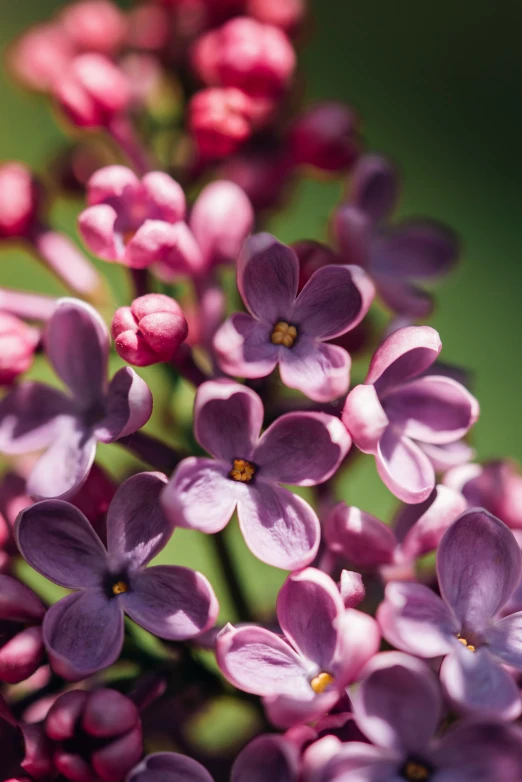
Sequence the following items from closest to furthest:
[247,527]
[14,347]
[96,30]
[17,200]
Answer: [247,527], [14,347], [17,200], [96,30]

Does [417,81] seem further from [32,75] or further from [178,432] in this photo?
[178,432]

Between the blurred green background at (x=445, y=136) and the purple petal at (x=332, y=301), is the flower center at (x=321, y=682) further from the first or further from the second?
the blurred green background at (x=445, y=136)

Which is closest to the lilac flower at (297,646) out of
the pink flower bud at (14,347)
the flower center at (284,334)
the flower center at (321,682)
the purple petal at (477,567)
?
the flower center at (321,682)

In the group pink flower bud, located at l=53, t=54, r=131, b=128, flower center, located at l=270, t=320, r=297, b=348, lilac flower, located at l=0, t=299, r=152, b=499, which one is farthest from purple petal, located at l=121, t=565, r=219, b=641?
pink flower bud, located at l=53, t=54, r=131, b=128

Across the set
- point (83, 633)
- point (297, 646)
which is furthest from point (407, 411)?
point (83, 633)

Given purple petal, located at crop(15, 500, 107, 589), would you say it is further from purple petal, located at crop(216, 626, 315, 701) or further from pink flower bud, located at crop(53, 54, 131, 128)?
pink flower bud, located at crop(53, 54, 131, 128)

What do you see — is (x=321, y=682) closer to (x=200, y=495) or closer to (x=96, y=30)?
(x=200, y=495)
